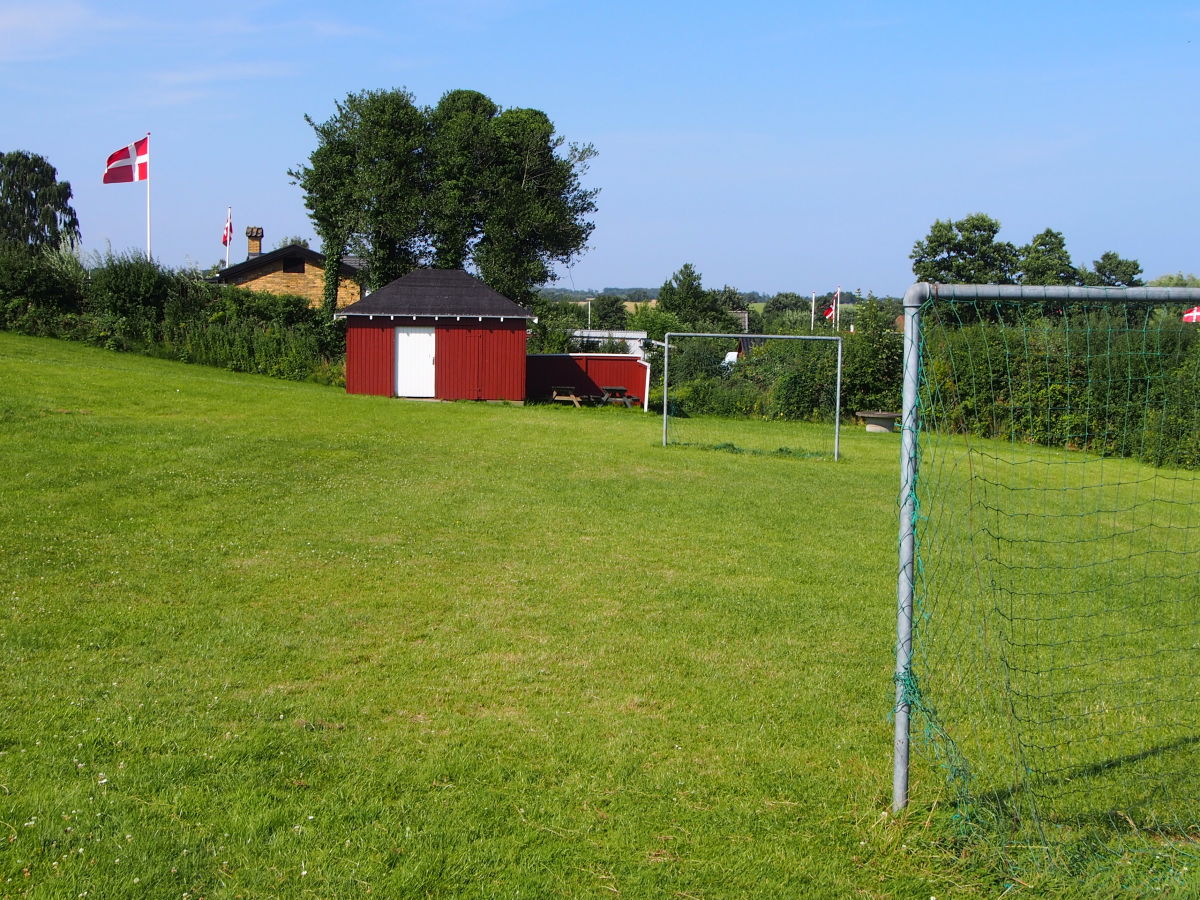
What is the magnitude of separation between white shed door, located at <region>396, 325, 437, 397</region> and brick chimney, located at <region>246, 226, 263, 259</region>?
24798mm

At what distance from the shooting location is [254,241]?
49.4 metres

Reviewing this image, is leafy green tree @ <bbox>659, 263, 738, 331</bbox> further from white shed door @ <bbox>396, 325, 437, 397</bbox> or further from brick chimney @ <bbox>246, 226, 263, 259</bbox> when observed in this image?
white shed door @ <bbox>396, 325, 437, 397</bbox>

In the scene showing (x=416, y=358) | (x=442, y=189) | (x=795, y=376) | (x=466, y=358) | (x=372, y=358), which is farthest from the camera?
(x=442, y=189)

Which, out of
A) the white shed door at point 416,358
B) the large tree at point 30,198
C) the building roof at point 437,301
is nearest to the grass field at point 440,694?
the white shed door at point 416,358

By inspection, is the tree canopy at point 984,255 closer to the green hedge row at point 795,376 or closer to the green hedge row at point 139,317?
the green hedge row at point 795,376

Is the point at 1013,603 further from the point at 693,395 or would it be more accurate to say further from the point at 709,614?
the point at 693,395

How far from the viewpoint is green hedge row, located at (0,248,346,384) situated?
3055 cm

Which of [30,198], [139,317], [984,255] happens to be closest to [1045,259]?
[984,255]

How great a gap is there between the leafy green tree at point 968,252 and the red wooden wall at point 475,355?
1026 inches

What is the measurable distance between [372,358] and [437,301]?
2.41 metres

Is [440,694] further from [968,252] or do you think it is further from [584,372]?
[968,252]

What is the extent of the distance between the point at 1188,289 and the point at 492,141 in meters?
40.3

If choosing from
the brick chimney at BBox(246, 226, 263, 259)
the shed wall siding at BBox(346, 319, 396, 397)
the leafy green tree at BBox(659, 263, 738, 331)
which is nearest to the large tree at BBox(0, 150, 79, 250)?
the brick chimney at BBox(246, 226, 263, 259)

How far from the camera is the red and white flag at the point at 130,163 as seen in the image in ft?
107
